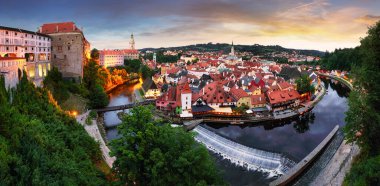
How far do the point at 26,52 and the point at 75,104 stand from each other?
761 centimetres

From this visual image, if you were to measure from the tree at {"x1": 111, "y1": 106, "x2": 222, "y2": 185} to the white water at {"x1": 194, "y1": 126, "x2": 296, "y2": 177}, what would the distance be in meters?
7.59

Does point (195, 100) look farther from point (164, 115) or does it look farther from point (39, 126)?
point (39, 126)

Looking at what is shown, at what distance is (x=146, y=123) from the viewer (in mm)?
11461

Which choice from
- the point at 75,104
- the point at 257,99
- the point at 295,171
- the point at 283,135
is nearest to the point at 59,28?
the point at 75,104

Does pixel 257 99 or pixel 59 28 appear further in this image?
pixel 257 99

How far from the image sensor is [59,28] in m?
36.3

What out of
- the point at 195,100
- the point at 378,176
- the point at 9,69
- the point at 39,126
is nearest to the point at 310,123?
the point at 195,100

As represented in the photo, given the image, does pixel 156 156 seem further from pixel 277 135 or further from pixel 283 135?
pixel 283 135

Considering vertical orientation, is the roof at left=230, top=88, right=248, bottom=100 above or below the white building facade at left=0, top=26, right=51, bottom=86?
below

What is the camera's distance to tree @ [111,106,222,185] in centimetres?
1061

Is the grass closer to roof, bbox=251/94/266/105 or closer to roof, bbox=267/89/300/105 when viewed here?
roof, bbox=251/94/266/105

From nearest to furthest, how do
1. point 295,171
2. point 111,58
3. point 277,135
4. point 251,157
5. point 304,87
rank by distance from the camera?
point 295,171 → point 251,157 → point 277,135 → point 304,87 → point 111,58

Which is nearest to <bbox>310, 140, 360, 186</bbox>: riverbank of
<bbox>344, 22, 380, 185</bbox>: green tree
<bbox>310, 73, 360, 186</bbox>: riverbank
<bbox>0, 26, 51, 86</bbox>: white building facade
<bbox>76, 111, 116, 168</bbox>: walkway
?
<bbox>310, 73, 360, 186</bbox>: riverbank

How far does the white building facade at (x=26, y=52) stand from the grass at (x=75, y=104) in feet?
12.0
